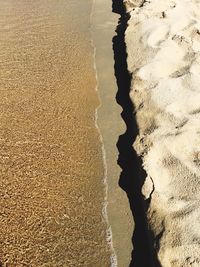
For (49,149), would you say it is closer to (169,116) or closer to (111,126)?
(111,126)

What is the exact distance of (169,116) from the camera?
7.47ft

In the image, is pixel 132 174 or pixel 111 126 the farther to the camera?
pixel 111 126

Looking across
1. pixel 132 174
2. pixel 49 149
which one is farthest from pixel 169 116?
pixel 49 149

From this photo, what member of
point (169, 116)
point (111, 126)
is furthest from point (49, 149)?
point (169, 116)

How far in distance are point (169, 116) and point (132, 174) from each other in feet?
1.30

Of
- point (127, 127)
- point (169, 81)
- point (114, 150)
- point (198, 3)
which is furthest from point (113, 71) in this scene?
point (198, 3)

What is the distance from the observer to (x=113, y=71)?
2836 millimetres

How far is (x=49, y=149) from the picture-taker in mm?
2146

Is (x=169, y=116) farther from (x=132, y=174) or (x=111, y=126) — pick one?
(x=132, y=174)

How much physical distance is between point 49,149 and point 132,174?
401 mm

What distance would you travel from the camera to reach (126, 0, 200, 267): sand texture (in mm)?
1689

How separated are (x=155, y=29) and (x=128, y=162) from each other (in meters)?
1.37

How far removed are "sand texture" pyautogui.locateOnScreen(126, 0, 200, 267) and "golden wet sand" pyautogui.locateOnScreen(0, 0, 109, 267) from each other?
0.73 ft

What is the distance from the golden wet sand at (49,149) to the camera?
1.70 m
